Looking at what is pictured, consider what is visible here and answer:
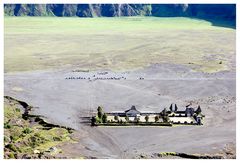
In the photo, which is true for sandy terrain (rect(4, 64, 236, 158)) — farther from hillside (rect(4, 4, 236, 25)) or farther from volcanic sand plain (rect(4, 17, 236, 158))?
hillside (rect(4, 4, 236, 25))

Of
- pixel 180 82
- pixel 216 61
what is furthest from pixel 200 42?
pixel 180 82

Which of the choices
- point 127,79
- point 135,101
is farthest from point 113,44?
point 135,101

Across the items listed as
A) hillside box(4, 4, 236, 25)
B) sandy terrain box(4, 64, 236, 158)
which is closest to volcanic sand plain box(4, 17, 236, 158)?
sandy terrain box(4, 64, 236, 158)

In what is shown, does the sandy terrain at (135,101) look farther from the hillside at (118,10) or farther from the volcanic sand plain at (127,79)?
the hillside at (118,10)

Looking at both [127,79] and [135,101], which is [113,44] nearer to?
[127,79]

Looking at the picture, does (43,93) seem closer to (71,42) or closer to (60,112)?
(60,112)

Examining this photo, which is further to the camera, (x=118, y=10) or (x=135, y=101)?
(x=118, y=10)
